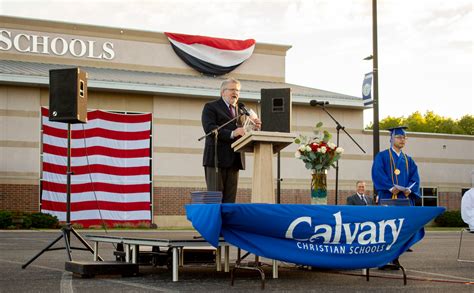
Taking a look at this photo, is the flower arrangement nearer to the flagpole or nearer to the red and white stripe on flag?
the flagpole

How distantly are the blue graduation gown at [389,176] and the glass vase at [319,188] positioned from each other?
1809 millimetres

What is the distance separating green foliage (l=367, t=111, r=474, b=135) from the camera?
79.6m

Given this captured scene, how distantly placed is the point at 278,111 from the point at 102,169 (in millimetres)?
23305

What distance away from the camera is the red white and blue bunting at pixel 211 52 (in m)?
35.8

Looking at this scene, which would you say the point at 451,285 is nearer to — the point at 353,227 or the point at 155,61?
the point at 353,227

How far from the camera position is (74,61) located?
3353 cm

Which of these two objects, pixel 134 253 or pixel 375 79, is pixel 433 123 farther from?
pixel 134 253

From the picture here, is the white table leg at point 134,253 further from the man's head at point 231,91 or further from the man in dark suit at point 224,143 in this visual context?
the man's head at point 231,91

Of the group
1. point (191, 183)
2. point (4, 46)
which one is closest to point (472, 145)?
point (191, 183)

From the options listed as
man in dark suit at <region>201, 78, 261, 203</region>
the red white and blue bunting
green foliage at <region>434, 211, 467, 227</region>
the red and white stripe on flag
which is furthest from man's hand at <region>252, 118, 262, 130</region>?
green foliage at <region>434, 211, 467, 227</region>

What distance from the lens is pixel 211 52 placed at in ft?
120

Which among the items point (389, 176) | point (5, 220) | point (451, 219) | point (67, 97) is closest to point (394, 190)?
point (389, 176)

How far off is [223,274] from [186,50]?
26.7 meters

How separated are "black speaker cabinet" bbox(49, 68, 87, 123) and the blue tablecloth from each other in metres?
3.38
